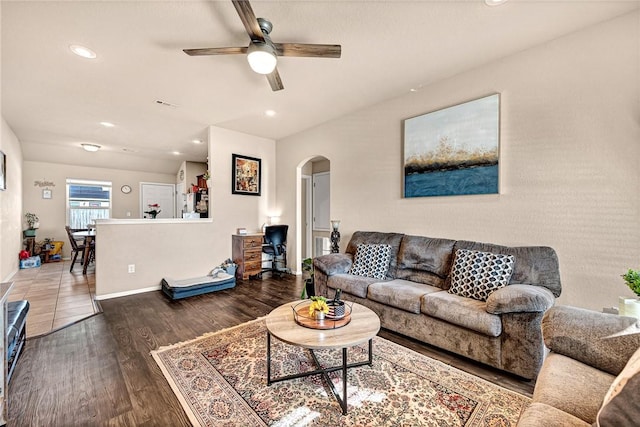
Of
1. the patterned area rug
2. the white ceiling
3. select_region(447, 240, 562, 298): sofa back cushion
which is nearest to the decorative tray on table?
the patterned area rug

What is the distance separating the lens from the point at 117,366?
2039 millimetres

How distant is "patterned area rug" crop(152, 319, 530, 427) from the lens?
4.94ft

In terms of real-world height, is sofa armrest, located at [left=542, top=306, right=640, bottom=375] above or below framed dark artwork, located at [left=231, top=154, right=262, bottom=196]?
below

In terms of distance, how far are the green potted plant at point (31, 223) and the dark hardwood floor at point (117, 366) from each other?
4.46 m

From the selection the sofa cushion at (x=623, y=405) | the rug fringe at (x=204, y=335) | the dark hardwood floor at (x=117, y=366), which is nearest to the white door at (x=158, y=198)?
the dark hardwood floor at (x=117, y=366)

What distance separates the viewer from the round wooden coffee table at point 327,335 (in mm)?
1524

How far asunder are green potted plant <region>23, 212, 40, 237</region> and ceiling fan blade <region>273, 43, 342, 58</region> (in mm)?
7432

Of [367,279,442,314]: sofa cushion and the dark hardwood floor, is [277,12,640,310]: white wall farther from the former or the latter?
the dark hardwood floor

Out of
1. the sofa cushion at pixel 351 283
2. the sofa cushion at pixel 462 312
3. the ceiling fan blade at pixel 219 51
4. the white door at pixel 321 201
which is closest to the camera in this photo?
the sofa cushion at pixel 462 312

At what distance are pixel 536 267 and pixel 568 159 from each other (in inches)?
38.0

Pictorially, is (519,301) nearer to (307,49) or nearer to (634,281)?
(634,281)

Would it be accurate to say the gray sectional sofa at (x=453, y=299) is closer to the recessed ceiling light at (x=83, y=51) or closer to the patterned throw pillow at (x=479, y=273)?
the patterned throw pillow at (x=479, y=273)

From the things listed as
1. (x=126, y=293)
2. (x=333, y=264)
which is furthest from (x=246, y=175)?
(x=333, y=264)

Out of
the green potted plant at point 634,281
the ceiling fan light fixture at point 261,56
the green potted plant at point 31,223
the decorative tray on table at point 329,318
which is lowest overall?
the decorative tray on table at point 329,318
